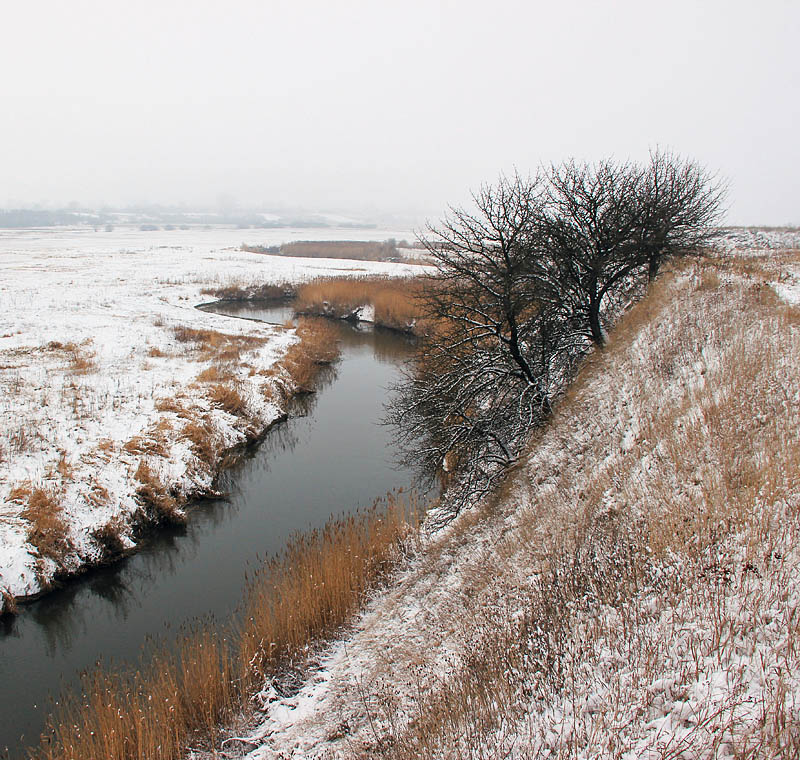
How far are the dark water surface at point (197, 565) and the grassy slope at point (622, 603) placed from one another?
3986 millimetres

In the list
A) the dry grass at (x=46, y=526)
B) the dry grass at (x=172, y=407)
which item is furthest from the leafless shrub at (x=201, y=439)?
the dry grass at (x=46, y=526)

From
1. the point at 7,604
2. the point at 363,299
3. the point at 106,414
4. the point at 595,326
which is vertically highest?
the point at 363,299

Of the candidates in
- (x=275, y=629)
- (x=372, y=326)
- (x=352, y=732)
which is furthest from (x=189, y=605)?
(x=372, y=326)

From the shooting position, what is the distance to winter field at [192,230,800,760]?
11.6ft

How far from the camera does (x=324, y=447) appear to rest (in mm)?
18469

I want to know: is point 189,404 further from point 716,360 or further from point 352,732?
point 716,360

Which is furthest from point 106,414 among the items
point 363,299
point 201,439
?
point 363,299

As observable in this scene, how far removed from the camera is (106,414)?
16.3m

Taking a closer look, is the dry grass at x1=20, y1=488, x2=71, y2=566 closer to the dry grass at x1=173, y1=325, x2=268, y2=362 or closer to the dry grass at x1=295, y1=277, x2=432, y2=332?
the dry grass at x1=173, y1=325, x2=268, y2=362

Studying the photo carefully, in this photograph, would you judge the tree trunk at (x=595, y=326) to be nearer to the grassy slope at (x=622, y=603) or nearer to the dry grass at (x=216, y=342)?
the grassy slope at (x=622, y=603)

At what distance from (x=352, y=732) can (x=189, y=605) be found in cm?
595

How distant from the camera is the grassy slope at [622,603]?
352 cm

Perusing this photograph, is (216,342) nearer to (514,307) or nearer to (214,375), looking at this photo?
(214,375)

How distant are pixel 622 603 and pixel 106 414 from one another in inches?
662
